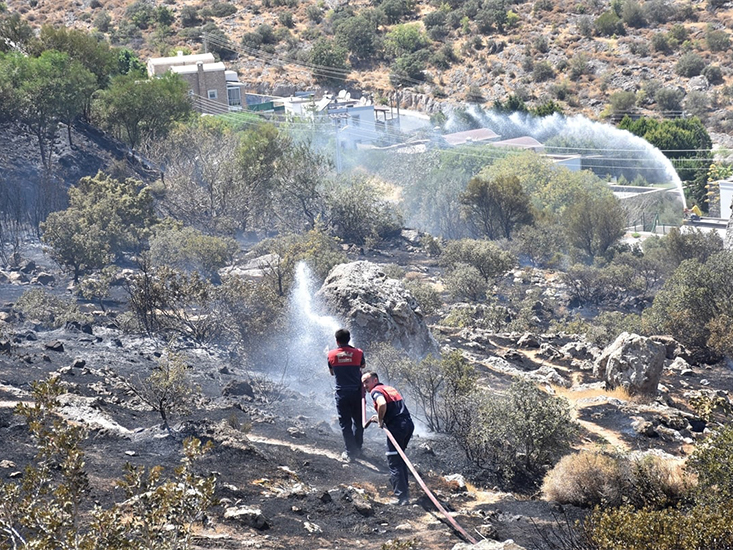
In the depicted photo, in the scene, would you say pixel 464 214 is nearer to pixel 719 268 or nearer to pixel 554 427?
pixel 719 268

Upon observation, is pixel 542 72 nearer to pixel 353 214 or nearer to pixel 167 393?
pixel 353 214

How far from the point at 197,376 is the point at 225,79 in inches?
1711

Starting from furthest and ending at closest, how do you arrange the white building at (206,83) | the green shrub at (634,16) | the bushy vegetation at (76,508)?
1. the green shrub at (634,16)
2. the white building at (206,83)
3. the bushy vegetation at (76,508)

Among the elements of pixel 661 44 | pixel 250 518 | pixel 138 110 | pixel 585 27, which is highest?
pixel 585 27

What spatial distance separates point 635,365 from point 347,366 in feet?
24.7

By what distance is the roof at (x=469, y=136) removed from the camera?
54.7 meters

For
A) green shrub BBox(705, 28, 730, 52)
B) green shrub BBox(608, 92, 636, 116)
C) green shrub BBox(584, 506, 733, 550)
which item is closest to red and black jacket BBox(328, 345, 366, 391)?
green shrub BBox(584, 506, 733, 550)

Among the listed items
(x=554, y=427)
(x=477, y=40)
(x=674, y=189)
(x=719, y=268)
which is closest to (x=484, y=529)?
(x=554, y=427)

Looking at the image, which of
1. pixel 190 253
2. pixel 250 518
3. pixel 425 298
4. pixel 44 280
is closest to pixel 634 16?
pixel 425 298

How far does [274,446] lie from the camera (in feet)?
34.1

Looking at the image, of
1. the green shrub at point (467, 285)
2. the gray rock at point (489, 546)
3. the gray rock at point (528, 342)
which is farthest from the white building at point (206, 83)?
the gray rock at point (489, 546)

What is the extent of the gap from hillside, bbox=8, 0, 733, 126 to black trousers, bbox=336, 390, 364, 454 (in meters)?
57.6

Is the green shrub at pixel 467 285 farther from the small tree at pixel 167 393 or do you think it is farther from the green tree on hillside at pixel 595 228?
the small tree at pixel 167 393

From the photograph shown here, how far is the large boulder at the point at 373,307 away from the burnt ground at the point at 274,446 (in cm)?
97
